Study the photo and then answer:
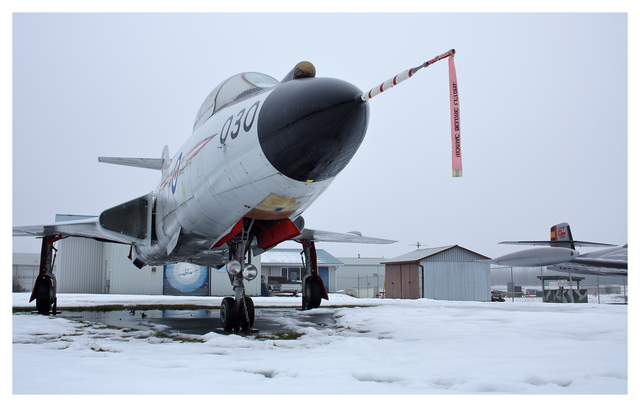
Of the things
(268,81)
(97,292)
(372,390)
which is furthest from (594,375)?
(97,292)

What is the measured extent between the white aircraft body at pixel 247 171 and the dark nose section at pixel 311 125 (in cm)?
1

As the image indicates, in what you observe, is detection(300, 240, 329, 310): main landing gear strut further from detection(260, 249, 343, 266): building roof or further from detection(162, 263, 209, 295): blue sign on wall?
detection(260, 249, 343, 266): building roof

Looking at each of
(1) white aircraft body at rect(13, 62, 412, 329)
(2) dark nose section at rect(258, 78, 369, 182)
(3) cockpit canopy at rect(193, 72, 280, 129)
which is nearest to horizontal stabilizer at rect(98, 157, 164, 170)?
(1) white aircraft body at rect(13, 62, 412, 329)

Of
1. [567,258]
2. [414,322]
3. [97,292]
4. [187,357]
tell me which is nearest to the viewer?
[187,357]

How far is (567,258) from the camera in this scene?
624 centimetres

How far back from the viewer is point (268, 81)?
257 inches

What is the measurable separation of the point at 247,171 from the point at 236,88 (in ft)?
6.56

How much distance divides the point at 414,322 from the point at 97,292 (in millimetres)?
24534

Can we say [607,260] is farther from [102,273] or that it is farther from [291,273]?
[291,273]

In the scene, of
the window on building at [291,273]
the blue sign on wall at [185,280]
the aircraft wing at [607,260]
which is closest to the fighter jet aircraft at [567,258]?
the aircraft wing at [607,260]

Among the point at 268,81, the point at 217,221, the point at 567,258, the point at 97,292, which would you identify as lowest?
the point at 97,292

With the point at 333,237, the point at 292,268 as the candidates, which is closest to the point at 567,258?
the point at 333,237

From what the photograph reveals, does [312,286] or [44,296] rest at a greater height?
[312,286]

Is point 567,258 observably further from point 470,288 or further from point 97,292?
point 97,292
